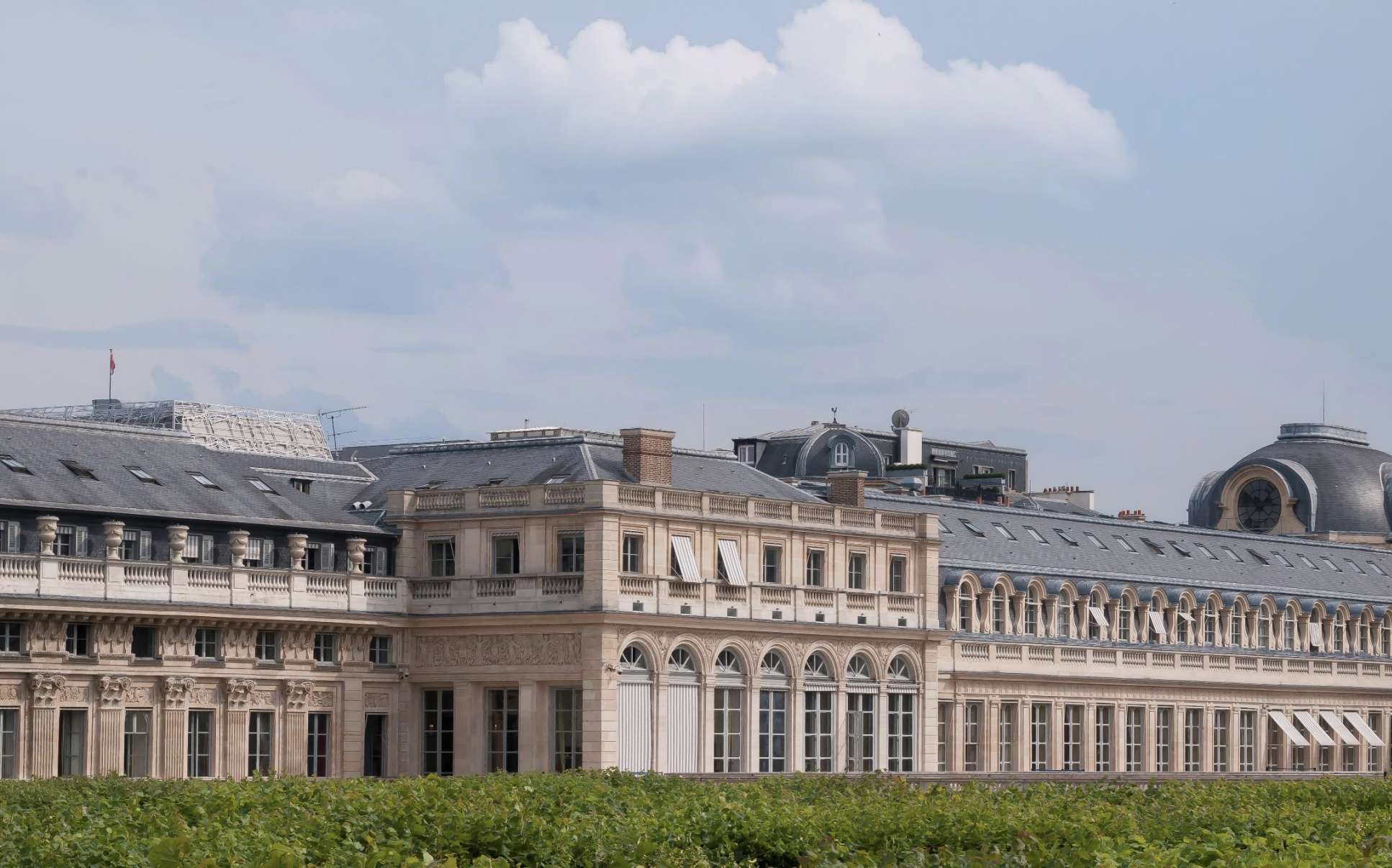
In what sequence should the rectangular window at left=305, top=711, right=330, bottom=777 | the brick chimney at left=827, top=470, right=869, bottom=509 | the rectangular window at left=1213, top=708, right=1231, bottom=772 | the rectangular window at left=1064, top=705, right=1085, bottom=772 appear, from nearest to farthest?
1. the rectangular window at left=305, top=711, right=330, bottom=777
2. the brick chimney at left=827, top=470, right=869, bottom=509
3. the rectangular window at left=1064, top=705, right=1085, bottom=772
4. the rectangular window at left=1213, top=708, right=1231, bottom=772

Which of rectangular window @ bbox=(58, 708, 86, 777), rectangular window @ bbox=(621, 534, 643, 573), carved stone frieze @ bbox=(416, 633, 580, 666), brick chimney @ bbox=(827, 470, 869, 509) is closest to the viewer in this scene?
rectangular window @ bbox=(58, 708, 86, 777)

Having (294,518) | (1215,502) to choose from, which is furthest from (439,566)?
(1215,502)

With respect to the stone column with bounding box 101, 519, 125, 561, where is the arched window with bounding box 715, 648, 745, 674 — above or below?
below

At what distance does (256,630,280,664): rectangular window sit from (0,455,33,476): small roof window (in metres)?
8.43

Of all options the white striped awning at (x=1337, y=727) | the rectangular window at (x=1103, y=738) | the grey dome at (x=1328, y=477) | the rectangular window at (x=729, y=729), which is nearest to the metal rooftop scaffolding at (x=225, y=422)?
the rectangular window at (x=729, y=729)

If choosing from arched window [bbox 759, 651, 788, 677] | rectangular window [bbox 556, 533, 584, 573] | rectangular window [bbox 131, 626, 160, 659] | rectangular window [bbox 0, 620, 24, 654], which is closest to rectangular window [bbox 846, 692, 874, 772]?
arched window [bbox 759, 651, 788, 677]

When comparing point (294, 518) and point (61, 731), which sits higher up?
point (294, 518)

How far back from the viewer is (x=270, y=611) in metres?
85.4

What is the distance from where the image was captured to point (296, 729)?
86.7 meters

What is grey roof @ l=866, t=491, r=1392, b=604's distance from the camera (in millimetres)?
107625

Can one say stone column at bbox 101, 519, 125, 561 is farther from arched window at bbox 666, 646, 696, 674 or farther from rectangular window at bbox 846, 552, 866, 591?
rectangular window at bbox 846, 552, 866, 591

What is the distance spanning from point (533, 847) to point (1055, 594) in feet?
211

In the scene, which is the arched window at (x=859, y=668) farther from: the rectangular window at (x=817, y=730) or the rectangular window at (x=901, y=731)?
the rectangular window at (x=817, y=730)

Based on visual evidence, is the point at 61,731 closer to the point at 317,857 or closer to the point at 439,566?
the point at 439,566
